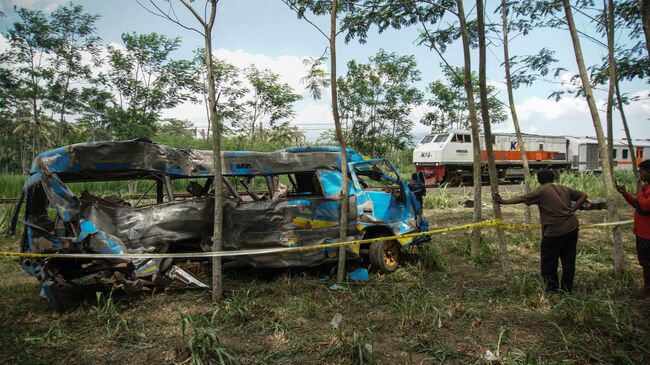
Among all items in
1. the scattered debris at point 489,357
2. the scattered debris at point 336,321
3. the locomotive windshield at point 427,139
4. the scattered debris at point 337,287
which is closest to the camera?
the scattered debris at point 489,357

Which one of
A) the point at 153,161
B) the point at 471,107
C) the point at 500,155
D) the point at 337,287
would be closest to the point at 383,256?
the point at 337,287

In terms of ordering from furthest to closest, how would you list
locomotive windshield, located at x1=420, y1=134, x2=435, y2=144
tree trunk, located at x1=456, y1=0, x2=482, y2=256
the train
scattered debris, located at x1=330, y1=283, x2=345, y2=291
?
locomotive windshield, located at x1=420, y1=134, x2=435, y2=144 → the train → tree trunk, located at x1=456, y1=0, x2=482, y2=256 → scattered debris, located at x1=330, y1=283, x2=345, y2=291

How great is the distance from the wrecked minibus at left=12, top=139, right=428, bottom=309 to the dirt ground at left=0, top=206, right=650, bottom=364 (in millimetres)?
340

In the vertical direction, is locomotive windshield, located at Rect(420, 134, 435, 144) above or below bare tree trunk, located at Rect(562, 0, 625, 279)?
above

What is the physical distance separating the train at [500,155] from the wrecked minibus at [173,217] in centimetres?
1498

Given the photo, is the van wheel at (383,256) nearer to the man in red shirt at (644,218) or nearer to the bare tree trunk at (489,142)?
the bare tree trunk at (489,142)

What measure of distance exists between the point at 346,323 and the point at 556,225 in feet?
8.79

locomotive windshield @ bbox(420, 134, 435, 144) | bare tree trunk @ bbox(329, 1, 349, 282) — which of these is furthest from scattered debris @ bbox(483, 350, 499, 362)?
locomotive windshield @ bbox(420, 134, 435, 144)

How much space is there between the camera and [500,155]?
22.6 meters

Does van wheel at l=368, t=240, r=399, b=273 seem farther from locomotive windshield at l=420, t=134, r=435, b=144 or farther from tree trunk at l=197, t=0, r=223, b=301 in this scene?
locomotive windshield at l=420, t=134, r=435, b=144

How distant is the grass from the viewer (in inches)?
131

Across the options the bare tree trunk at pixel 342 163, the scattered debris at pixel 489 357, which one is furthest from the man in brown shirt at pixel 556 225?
the scattered debris at pixel 489 357

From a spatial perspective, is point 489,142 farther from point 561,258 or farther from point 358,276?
point 358,276

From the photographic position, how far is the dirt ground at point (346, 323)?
11.0ft
